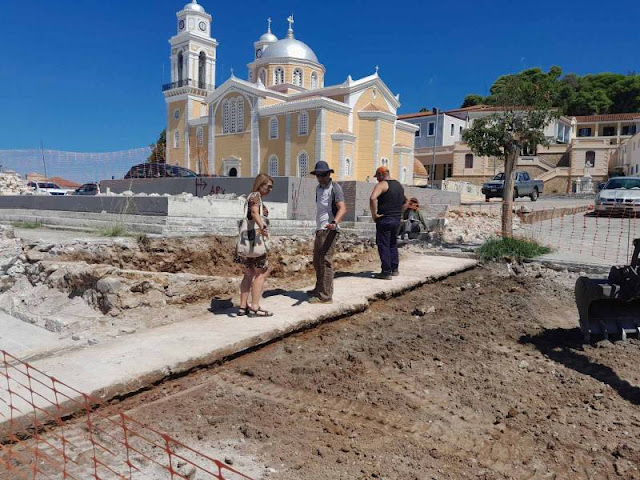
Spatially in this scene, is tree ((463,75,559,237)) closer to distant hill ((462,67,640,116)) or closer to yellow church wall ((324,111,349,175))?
yellow church wall ((324,111,349,175))

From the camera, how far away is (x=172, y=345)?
431 centimetres

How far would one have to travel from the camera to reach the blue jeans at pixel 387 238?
7074 mm

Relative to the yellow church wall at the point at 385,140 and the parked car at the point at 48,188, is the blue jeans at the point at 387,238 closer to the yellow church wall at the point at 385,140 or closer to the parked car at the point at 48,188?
the parked car at the point at 48,188

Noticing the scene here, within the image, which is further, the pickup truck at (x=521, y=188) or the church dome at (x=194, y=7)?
the church dome at (x=194, y=7)

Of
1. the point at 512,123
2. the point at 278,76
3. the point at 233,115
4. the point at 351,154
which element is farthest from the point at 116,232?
the point at 278,76

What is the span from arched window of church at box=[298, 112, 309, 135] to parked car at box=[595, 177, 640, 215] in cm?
2144

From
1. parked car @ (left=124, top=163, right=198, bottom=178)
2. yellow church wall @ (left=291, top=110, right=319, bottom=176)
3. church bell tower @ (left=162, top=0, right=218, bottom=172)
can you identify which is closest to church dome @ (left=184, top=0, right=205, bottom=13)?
church bell tower @ (left=162, top=0, right=218, bottom=172)

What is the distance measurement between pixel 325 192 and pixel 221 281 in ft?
6.79

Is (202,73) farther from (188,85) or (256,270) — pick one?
(256,270)

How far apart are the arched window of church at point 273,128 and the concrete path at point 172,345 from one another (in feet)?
105

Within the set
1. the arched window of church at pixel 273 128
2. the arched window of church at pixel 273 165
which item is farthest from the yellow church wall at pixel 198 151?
the arched window of church at pixel 273 128

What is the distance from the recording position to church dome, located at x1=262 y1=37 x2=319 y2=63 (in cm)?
4306

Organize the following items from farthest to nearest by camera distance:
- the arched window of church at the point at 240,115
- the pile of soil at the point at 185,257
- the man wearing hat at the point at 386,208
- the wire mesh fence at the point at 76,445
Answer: the arched window of church at the point at 240,115 → the pile of soil at the point at 185,257 → the man wearing hat at the point at 386,208 → the wire mesh fence at the point at 76,445

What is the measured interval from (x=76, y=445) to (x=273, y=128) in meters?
35.9
